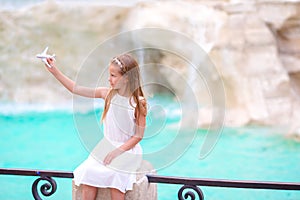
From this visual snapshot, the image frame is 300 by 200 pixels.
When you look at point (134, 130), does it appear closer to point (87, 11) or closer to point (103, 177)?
point (103, 177)

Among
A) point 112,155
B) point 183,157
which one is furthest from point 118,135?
point 183,157

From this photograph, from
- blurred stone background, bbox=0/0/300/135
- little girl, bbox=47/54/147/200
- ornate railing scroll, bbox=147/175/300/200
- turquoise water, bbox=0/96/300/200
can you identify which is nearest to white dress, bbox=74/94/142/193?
little girl, bbox=47/54/147/200

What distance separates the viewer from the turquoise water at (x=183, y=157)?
15.3 feet

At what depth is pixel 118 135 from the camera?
6.27 ft

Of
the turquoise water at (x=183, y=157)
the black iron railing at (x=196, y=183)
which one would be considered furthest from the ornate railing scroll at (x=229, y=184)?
the turquoise water at (x=183, y=157)

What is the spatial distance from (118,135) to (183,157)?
4.07 meters

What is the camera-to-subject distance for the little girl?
6.00 ft

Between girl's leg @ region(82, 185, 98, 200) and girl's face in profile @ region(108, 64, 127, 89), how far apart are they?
0.42m

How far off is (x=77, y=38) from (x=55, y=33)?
1.34 feet

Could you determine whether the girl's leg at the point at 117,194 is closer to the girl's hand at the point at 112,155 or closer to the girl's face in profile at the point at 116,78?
the girl's hand at the point at 112,155

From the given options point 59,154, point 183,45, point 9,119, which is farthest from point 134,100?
point 9,119

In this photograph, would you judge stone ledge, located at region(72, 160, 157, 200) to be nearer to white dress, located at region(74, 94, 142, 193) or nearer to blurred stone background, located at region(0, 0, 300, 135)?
white dress, located at region(74, 94, 142, 193)

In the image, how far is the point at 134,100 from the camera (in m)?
1.91

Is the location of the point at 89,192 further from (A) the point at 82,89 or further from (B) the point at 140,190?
(A) the point at 82,89
